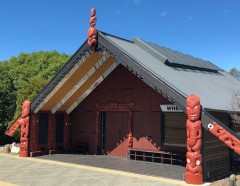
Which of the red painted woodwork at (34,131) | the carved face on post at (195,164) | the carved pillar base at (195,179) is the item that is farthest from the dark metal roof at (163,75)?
the carved pillar base at (195,179)

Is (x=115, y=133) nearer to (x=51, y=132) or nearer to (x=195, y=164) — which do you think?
(x=51, y=132)

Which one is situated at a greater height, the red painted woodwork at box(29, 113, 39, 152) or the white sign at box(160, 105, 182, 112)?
the white sign at box(160, 105, 182, 112)

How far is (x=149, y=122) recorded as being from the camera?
16938 mm

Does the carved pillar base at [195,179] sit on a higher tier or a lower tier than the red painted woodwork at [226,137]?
lower

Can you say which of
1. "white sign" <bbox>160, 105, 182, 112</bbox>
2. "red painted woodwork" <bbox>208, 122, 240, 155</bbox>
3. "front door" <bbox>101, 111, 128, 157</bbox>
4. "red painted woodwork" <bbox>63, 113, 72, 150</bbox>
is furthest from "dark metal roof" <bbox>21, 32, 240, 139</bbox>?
"front door" <bbox>101, 111, 128, 157</bbox>

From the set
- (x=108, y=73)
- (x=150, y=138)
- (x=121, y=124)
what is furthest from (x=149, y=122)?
(x=108, y=73)

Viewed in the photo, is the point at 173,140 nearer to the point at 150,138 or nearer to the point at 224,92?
the point at 150,138

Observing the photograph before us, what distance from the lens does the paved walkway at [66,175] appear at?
11047mm

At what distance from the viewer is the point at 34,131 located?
17.9 metres

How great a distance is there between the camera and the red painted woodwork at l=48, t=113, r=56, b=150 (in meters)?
18.8

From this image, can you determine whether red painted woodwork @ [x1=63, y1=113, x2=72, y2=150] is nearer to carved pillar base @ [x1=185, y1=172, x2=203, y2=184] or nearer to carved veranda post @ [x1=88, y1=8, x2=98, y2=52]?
carved veranda post @ [x1=88, y1=8, x2=98, y2=52]

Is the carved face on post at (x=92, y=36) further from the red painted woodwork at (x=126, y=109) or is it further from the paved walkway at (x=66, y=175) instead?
the paved walkway at (x=66, y=175)

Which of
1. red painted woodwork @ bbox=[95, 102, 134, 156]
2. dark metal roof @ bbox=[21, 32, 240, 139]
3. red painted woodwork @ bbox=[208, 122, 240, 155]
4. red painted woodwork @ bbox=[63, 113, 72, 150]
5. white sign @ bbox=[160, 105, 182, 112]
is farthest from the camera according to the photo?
red painted woodwork @ bbox=[63, 113, 72, 150]

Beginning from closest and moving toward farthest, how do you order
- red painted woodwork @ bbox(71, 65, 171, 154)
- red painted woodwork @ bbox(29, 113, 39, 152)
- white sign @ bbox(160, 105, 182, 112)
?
white sign @ bbox(160, 105, 182, 112) → red painted woodwork @ bbox(71, 65, 171, 154) → red painted woodwork @ bbox(29, 113, 39, 152)
